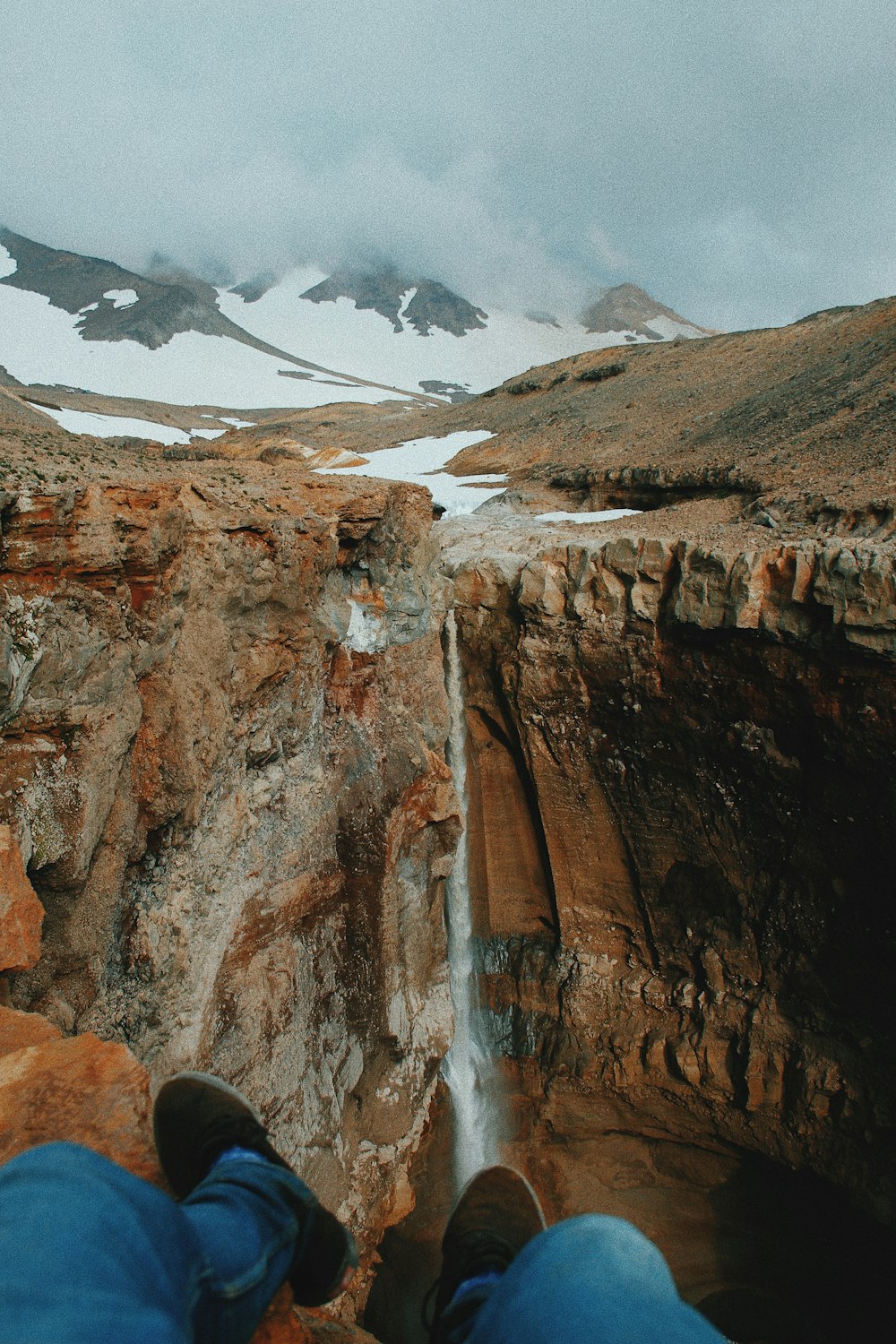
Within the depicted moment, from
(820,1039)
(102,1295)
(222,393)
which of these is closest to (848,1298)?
(820,1039)

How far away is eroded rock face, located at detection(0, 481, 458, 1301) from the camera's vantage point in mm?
5695

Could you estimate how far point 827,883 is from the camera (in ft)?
31.9

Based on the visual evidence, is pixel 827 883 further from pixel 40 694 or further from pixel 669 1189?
pixel 40 694

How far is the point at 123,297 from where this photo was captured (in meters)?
80.9

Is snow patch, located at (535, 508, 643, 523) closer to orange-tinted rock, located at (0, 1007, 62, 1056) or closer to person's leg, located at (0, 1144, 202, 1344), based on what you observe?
orange-tinted rock, located at (0, 1007, 62, 1056)

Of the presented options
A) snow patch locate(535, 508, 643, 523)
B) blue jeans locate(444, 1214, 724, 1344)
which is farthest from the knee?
snow patch locate(535, 508, 643, 523)

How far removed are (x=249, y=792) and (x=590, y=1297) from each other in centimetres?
692

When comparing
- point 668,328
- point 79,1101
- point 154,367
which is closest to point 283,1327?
point 79,1101

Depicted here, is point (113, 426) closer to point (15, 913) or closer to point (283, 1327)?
point (15, 913)

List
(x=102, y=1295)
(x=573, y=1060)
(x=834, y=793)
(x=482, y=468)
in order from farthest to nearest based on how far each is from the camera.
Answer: (x=482, y=468) → (x=573, y=1060) → (x=834, y=793) → (x=102, y=1295)

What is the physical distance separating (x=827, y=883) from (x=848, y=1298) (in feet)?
18.6

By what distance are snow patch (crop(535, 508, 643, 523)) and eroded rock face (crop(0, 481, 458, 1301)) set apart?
5.43 meters

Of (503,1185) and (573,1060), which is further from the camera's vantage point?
(573,1060)

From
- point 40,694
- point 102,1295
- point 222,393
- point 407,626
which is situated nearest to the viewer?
point 102,1295
